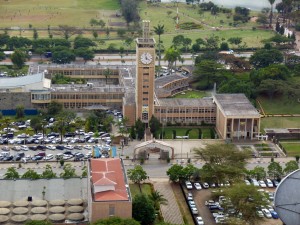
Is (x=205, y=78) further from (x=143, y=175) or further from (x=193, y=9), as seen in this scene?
(x=193, y=9)

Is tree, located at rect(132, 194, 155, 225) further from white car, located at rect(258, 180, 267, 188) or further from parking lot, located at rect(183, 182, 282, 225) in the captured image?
white car, located at rect(258, 180, 267, 188)

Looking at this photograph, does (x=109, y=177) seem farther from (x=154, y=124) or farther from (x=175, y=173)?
(x=154, y=124)

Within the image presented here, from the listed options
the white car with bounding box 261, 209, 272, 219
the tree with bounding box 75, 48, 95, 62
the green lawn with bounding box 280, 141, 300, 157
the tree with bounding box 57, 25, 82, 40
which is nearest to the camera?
the white car with bounding box 261, 209, 272, 219

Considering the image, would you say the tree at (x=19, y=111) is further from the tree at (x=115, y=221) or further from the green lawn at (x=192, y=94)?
the tree at (x=115, y=221)

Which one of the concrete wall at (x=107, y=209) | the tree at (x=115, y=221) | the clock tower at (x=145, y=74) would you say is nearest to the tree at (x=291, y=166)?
the clock tower at (x=145, y=74)

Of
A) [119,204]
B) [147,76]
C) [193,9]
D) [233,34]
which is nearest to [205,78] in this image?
[147,76]

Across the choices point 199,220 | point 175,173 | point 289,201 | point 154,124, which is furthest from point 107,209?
point 154,124

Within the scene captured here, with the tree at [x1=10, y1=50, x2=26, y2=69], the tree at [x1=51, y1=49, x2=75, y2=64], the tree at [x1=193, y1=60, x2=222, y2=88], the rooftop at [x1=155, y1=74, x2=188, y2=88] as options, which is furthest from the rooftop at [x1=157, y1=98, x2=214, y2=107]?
the tree at [x1=10, y1=50, x2=26, y2=69]

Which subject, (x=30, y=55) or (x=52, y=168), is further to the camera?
(x=30, y=55)
